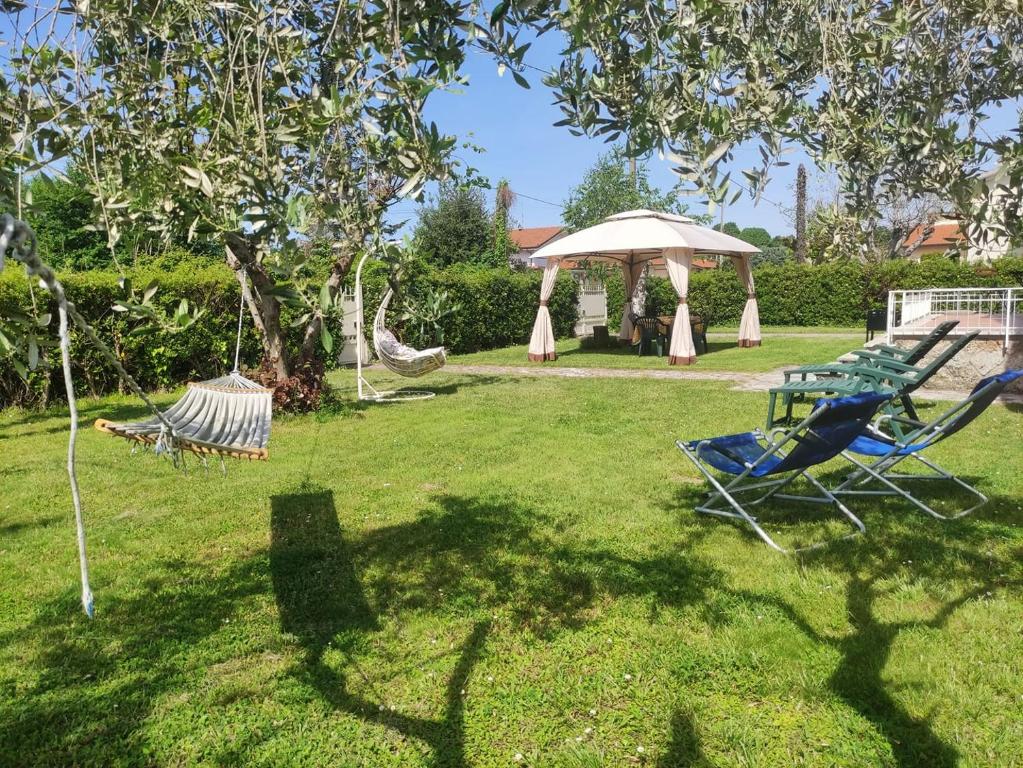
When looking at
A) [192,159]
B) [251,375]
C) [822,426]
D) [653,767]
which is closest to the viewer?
[653,767]

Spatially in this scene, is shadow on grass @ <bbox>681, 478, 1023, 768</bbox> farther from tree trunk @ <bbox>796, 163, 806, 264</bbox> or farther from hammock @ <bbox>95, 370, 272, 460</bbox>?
tree trunk @ <bbox>796, 163, 806, 264</bbox>

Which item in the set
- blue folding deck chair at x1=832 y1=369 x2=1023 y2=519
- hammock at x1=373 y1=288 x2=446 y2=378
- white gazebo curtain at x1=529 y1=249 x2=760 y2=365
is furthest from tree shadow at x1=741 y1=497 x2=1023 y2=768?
white gazebo curtain at x1=529 y1=249 x2=760 y2=365

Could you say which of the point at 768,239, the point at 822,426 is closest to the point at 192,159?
the point at 822,426

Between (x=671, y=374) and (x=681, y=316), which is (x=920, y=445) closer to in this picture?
(x=671, y=374)

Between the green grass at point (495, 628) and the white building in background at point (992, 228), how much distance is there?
1.68m

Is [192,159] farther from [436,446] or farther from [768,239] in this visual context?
[768,239]

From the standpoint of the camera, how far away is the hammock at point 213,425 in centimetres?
318

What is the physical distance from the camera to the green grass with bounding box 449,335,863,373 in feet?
45.2

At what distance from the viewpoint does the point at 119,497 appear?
5.54 m

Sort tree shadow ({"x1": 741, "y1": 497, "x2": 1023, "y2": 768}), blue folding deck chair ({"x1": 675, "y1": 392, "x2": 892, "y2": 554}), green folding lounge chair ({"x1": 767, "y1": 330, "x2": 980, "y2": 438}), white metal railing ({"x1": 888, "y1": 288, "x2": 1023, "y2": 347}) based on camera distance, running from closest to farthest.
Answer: tree shadow ({"x1": 741, "y1": 497, "x2": 1023, "y2": 768}), blue folding deck chair ({"x1": 675, "y1": 392, "x2": 892, "y2": 554}), green folding lounge chair ({"x1": 767, "y1": 330, "x2": 980, "y2": 438}), white metal railing ({"x1": 888, "y1": 288, "x2": 1023, "y2": 347})

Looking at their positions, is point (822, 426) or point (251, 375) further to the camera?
point (251, 375)

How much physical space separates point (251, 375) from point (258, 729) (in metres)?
7.01

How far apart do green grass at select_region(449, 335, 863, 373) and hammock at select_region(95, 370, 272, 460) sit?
9.92 metres

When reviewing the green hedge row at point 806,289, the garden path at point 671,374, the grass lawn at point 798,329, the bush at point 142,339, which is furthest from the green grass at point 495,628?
the grass lawn at point 798,329
